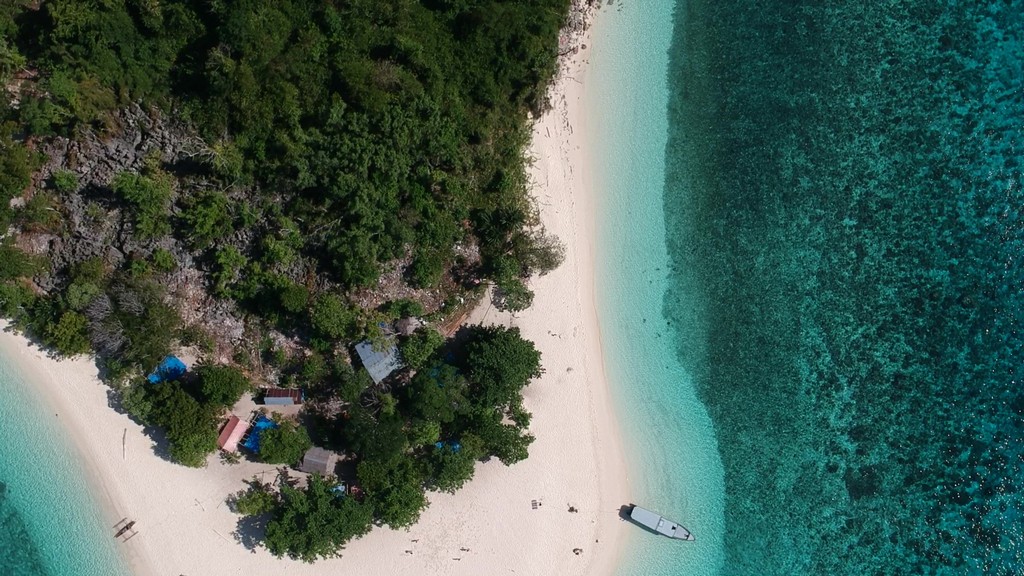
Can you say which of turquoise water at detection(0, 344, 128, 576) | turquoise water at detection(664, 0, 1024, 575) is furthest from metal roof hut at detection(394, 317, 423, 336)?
turquoise water at detection(0, 344, 128, 576)

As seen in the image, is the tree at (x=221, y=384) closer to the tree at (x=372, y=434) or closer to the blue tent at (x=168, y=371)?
the blue tent at (x=168, y=371)

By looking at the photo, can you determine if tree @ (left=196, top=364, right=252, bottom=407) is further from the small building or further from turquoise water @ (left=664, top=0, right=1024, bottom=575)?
turquoise water @ (left=664, top=0, right=1024, bottom=575)

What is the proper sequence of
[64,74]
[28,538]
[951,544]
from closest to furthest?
1. [64,74]
2. [28,538]
3. [951,544]

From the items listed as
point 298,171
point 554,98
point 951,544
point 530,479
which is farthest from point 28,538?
point 951,544

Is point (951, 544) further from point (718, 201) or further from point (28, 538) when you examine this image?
point (28, 538)

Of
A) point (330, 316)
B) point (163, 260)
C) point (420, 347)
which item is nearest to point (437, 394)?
point (420, 347)

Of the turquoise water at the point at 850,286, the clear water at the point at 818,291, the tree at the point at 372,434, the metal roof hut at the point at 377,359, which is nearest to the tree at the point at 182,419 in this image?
the tree at the point at 372,434

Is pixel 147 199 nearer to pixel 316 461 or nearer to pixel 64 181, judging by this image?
pixel 64 181

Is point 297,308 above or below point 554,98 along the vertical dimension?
below
